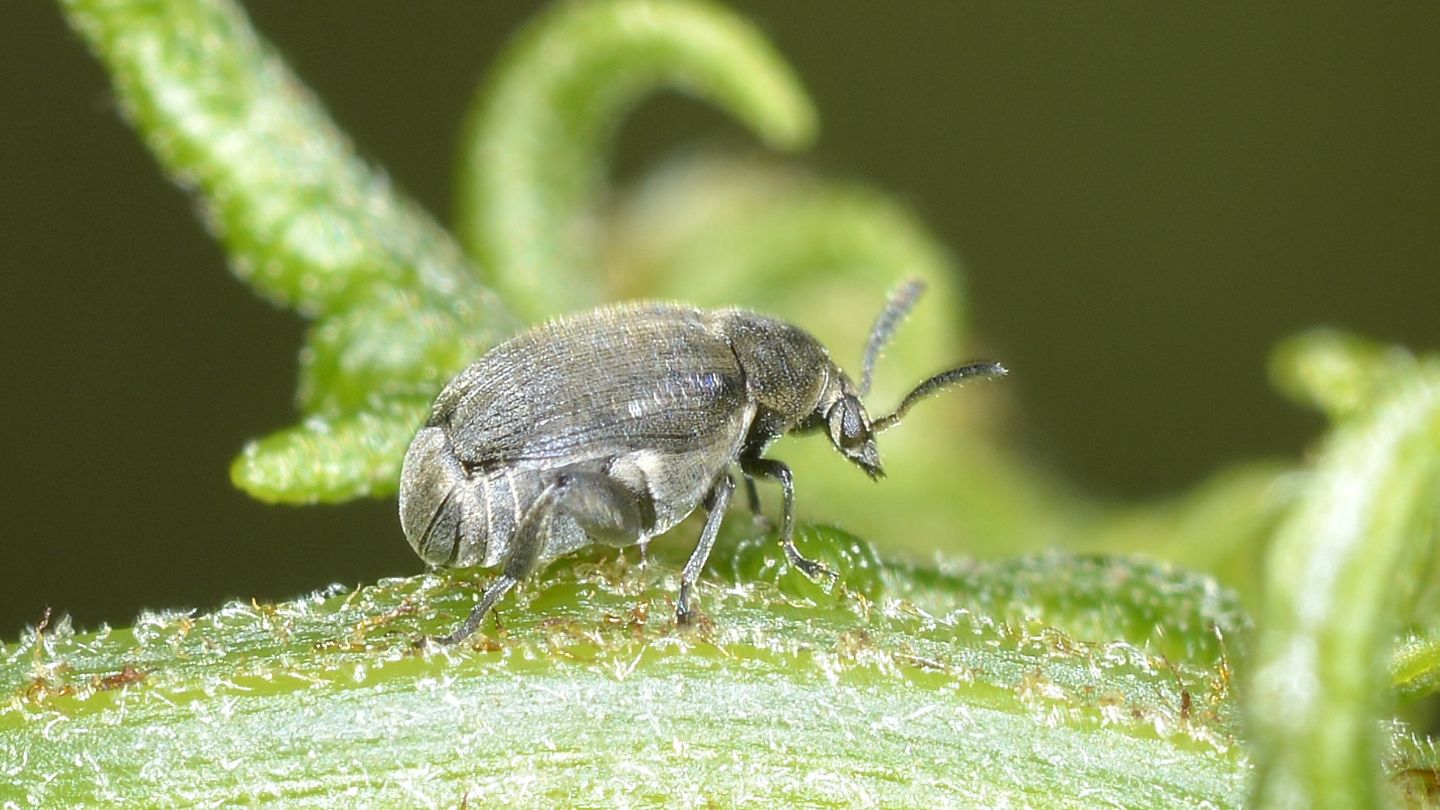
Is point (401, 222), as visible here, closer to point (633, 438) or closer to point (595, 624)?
point (633, 438)

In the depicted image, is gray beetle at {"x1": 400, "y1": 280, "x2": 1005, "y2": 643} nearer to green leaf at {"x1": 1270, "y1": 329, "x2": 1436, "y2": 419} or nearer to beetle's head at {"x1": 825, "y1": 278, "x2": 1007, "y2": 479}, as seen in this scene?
beetle's head at {"x1": 825, "y1": 278, "x2": 1007, "y2": 479}

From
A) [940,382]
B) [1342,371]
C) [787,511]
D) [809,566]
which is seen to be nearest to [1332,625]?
[809,566]

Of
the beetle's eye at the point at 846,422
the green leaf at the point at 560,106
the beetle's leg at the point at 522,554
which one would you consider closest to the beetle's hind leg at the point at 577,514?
the beetle's leg at the point at 522,554

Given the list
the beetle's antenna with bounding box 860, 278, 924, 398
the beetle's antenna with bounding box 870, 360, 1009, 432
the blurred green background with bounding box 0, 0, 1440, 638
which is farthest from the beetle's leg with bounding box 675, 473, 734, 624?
the blurred green background with bounding box 0, 0, 1440, 638

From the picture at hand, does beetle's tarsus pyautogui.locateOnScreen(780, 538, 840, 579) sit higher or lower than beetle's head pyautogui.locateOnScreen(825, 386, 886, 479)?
lower

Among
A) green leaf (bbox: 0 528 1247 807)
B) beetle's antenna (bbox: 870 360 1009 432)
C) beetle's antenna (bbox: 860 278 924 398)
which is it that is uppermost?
beetle's antenna (bbox: 860 278 924 398)

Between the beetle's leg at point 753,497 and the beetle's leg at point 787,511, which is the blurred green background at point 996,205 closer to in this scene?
the beetle's leg at point 753,497
